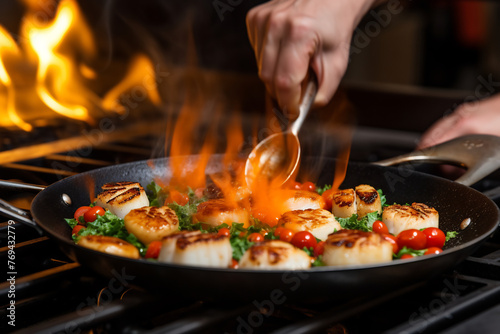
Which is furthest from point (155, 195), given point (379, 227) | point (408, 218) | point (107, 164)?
point (408, 218)

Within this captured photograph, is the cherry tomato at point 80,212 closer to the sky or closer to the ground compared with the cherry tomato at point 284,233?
closer to the ground

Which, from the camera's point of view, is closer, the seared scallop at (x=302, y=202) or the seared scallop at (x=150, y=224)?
the seared scallop at (x=150, y=224)

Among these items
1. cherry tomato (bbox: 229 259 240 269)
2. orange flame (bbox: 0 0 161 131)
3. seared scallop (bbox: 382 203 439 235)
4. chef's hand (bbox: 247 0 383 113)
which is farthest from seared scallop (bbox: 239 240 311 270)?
orange flame (bbox: 0 0 161 131)

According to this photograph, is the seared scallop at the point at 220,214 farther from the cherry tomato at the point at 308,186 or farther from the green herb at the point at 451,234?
the green herb at the point at 451,234

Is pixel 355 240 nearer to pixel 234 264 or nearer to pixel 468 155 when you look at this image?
pixel 234 264

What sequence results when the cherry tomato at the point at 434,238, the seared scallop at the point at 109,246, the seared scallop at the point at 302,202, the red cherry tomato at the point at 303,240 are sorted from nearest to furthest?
the seared scallop at the point at 109,246, the red cherry tomato at the point at 303,240, the cherry tomato at the point at 434,238, the seared scallop at the point at 302,202

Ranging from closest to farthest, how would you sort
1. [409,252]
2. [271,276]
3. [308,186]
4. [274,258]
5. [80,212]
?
[271,276]
[274,258]
[409,252]
[80,212]
[308,186]

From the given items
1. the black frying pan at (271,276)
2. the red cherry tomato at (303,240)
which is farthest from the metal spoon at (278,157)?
the black frying pan at (271,276)
